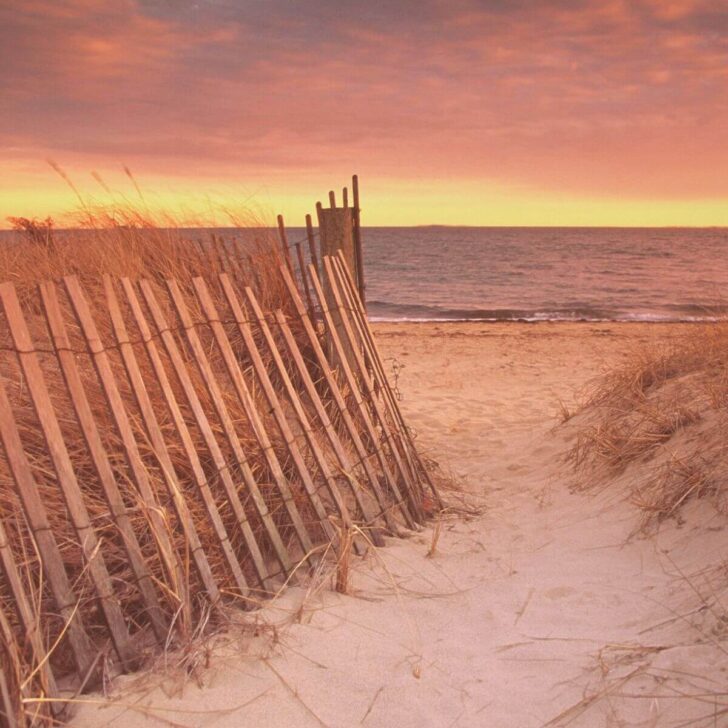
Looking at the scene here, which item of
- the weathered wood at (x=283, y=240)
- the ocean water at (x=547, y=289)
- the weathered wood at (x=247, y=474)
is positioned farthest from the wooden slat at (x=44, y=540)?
the ocean water at (x=547, y=289)

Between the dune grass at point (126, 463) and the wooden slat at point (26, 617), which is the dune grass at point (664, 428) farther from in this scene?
the wooden slat at point (26, 617)

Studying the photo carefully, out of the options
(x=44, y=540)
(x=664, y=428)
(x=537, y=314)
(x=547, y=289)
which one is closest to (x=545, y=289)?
(x=547, y=289)

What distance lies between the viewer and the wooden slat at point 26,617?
200 centimetres

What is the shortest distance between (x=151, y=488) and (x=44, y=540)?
17.5 inches

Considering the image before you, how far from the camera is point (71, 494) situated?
7.35ft

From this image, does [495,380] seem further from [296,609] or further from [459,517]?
[296,609]

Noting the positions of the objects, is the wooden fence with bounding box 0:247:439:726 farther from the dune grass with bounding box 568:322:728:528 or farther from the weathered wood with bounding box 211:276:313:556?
the dune grass with bounding box 568:322:728:528

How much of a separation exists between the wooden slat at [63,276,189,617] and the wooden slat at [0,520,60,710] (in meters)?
0.43

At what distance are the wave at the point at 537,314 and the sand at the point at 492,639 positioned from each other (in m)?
11.8

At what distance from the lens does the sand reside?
2.02 m

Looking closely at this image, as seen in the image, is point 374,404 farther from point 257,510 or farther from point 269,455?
point 257,510

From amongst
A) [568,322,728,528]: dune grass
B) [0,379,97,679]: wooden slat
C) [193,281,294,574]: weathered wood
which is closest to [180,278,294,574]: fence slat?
[193,281,294,574]: weathered wood

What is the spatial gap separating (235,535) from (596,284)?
2309cm

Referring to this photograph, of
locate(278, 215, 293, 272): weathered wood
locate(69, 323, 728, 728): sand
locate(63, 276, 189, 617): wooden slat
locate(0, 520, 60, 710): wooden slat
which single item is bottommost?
locate(69, 323, 728, 728): sand
